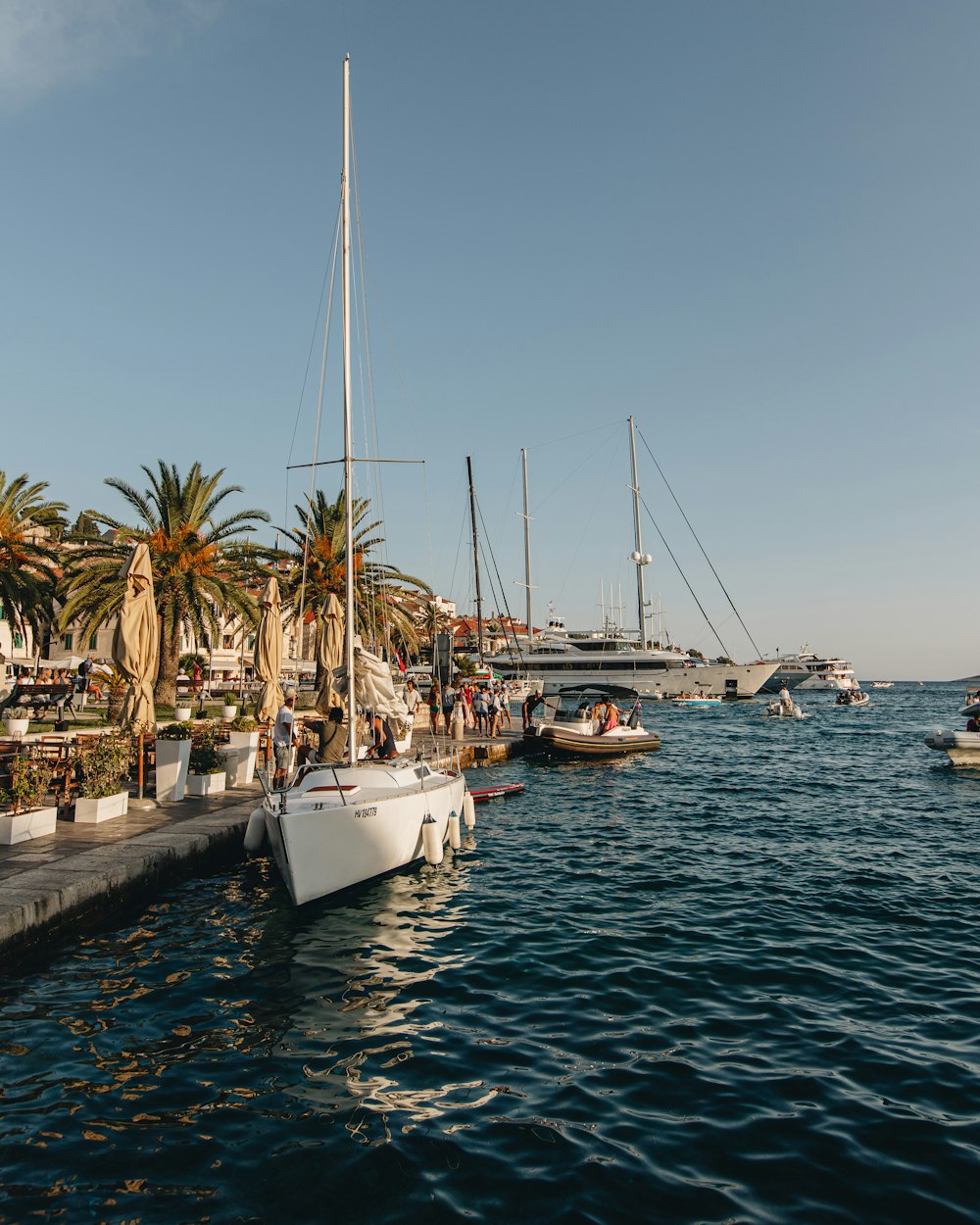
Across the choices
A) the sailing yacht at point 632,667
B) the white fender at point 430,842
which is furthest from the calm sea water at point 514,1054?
the sailing yacht at point 632,667

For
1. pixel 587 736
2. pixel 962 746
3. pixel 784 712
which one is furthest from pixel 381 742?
pixel 784 712

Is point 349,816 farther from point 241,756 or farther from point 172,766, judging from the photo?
point 241,756

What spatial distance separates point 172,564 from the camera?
1011 inches


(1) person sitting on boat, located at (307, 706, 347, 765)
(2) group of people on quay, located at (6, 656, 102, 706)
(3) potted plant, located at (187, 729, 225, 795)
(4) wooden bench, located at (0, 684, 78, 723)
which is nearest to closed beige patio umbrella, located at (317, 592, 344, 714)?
(3) potted plant, located at (187, 729, 225, 795)

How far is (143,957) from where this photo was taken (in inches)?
326

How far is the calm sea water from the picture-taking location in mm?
4605

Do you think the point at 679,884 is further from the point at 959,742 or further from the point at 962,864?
the point at 959,742

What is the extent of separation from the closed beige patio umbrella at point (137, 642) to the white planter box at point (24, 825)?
120 inches

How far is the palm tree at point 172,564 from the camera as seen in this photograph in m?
25.3

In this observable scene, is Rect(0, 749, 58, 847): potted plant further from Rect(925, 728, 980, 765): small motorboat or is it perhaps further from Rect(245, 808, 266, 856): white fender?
Rect(925, 728, 980, 765): small motorboat

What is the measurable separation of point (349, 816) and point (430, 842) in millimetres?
2080

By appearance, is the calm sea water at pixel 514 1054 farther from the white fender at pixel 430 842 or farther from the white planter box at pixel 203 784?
the white planter box at pixel 203 784

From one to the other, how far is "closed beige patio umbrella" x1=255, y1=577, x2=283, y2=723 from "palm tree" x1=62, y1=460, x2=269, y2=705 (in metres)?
9.48

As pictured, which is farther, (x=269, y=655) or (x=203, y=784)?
(x=269, y=655)
